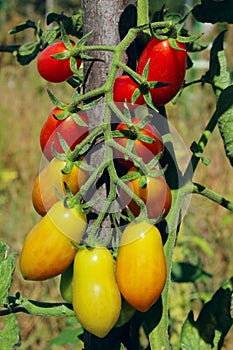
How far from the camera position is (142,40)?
35.0 inches

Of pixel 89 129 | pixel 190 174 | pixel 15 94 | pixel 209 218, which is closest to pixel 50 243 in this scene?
pixel 89 129

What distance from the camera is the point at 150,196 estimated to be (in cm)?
→ 77

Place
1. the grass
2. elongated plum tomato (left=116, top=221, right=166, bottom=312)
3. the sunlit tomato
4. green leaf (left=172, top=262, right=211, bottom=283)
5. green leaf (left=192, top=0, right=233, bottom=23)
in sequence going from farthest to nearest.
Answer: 1. the grass
2. green leaf (left=172, top=262, right=211, bottom=283)
3. green leaf (left=192, top=0, right=233, bottom=23)
4. the sunlit tomato
5. elongated plum tomato (left=116, top=221, right=166, bottom=312)

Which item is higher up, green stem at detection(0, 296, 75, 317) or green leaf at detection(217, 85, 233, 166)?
green leaf at detection(217, 85, 233, 166)

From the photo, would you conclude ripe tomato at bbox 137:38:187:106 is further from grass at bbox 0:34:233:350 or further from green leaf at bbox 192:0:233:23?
grass at bbox 0:34:233:350

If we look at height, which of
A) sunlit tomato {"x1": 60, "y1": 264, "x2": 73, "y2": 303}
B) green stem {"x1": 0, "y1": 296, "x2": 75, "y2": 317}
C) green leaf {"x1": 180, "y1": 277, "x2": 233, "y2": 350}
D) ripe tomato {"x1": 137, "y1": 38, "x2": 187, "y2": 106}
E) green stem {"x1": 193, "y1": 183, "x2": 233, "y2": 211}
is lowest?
green leaf {"x1": 180, "y1": 277, "x2": 233, "y2": 350}

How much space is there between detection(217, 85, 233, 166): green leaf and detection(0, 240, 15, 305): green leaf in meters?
0.34

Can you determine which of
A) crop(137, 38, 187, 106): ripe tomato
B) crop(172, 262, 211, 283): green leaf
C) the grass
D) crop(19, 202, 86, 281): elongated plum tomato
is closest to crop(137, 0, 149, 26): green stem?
crop(137, 38, 187, 106): ripe tomato

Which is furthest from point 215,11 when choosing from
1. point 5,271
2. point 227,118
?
point 5,271

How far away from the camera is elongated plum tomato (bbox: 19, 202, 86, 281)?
2.53 feet

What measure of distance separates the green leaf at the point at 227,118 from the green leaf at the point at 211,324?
10.1 inches

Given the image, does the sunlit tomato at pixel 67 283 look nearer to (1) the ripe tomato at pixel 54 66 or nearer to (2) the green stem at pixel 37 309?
(2) the green stem at pixel 37 309

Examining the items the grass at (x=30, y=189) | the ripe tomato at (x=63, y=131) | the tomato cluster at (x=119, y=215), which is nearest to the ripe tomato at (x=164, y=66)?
the tomato cluster at (x=119, y=215)

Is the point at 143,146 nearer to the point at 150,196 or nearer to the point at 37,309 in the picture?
the point at 150,196
